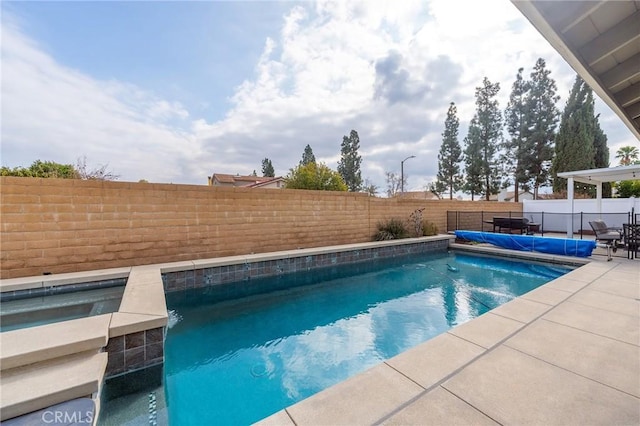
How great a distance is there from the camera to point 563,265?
7547mm

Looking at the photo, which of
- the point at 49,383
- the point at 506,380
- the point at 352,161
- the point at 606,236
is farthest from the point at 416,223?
the point at 352,161

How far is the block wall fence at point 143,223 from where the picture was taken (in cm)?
507

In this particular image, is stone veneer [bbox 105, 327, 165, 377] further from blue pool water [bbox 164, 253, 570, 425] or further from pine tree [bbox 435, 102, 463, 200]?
pine tree [bbox 435, 102, 463, 200]

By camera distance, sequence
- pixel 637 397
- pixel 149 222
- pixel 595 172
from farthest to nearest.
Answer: pixel 595 172, pixel 149 222, pixel 637 397

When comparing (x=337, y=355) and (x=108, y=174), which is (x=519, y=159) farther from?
(x=108, y=174)

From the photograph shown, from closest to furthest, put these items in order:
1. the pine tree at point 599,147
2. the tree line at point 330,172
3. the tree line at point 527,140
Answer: the tree line at point 330,172 → the tree line at point 527,140 → the pine tree at point 599,147

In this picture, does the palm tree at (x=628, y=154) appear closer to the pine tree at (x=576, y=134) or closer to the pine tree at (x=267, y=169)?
the pine tree at (x=576, y=134)

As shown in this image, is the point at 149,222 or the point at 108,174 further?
the point at 108,174

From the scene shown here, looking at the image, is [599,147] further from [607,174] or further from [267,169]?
[267,169]

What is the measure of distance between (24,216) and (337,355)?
618 cm

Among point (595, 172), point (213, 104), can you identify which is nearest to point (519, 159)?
point (595, 172)

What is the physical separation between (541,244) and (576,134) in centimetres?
1434

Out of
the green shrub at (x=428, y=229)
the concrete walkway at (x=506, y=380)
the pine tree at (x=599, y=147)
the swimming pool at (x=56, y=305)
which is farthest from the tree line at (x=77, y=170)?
the pine tree at (x=599, y=147)

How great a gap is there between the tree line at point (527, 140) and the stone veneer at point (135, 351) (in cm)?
2335
